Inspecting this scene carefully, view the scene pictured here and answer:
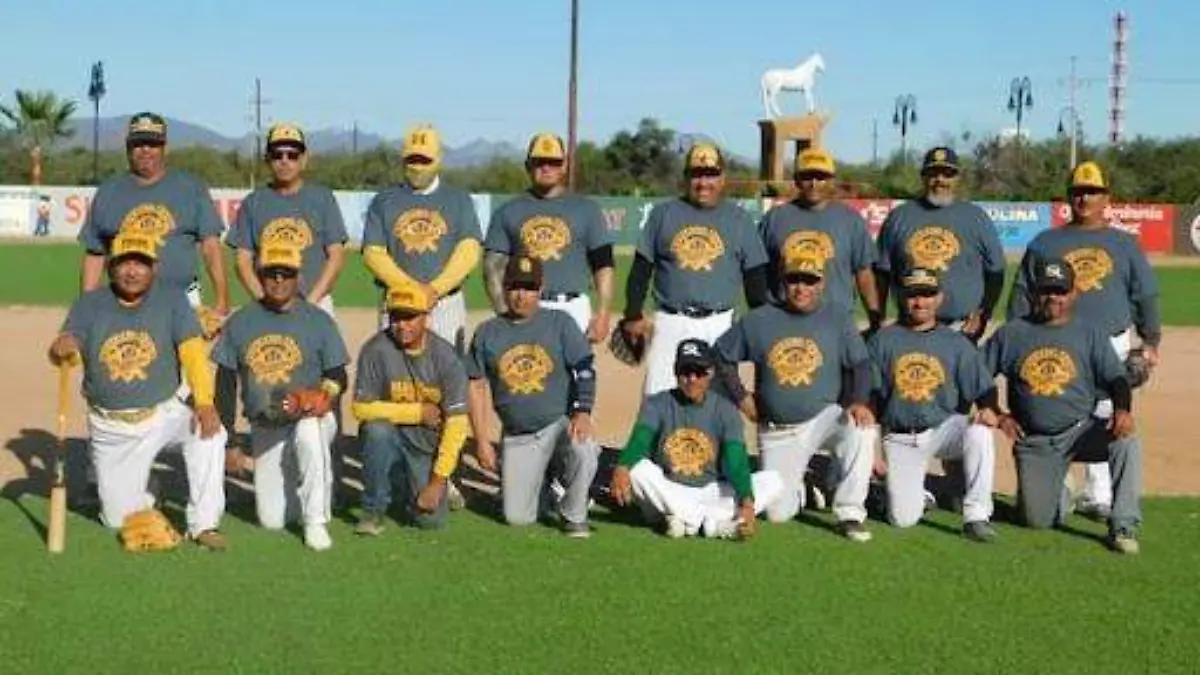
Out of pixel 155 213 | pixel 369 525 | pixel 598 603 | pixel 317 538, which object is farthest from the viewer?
pixel 155 213

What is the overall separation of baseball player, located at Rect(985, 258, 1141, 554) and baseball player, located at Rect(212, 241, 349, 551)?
3.37 metres

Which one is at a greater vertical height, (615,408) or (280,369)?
(280,369)

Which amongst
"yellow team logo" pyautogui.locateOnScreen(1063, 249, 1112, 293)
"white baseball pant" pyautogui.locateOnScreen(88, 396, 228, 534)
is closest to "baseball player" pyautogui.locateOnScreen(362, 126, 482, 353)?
"white baseball pant" pyautogui.locateOnScreen(88, 396, 228, 534)

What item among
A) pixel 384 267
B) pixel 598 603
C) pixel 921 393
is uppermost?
pixel 384 267

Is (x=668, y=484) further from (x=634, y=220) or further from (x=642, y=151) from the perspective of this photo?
(x=642, y=151)

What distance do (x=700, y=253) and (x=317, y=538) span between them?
8.24 feet

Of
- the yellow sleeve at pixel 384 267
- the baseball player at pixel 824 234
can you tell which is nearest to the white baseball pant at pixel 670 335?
the baseball player at pixel 824 234

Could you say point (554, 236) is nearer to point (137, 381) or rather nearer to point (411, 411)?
point (411, 411)

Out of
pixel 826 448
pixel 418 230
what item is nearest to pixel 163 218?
pixel 418 230

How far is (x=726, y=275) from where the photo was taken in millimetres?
8008

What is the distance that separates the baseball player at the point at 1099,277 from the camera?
795 cm

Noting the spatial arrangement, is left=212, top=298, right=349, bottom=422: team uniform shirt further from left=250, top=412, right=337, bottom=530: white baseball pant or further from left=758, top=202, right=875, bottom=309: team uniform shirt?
left=758, top=202, right=875, bottom=309: team uniform shirt

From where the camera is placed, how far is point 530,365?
766cm

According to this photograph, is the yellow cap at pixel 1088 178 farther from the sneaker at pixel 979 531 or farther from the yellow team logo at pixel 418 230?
the yellow team logo at pixel 418 230
